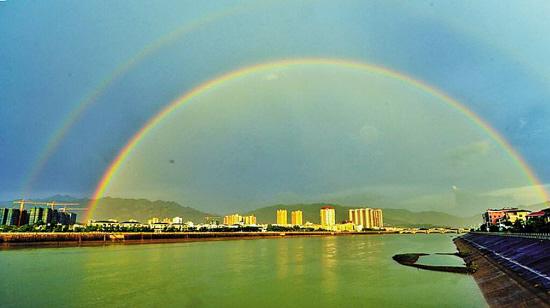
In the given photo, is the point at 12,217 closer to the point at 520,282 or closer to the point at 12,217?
the point at 12,217

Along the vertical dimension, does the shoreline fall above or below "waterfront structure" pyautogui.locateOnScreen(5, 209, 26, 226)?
below

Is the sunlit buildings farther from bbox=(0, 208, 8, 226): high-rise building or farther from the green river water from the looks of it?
the green river water

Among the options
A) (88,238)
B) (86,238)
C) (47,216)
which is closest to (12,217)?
(47,216)

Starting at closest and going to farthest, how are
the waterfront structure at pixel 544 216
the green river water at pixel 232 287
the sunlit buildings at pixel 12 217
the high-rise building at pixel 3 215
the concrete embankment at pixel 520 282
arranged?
the concrete embankment at pixel 520 282 → the green river water at pixel 232 287 → the waterfront structure at pixel 544 216 → the high-rise building at pixel 3 215 → the sunlit buildings at pixel 12 217

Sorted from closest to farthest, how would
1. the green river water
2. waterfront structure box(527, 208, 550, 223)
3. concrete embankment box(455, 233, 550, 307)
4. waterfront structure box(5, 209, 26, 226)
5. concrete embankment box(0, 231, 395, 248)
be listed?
concrete embankment box(455, 233, 550, 307) < the green river water < waterfront structure box(527, 208, 550, 223) < concrete embankment box(0, 231, 395, 248) < waterfront structure box(5, 209, 26, 226)

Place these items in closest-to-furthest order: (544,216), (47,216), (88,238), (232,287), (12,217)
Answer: (232,287) → (544,216) → (88,238) → (12,217) → (47,216)

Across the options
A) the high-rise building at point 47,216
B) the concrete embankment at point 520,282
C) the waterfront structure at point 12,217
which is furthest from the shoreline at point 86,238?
the concrete embankment at point 520,282

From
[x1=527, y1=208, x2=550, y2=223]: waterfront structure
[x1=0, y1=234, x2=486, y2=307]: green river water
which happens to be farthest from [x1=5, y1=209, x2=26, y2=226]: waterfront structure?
A: [x1=527, y1=208, x2=550, y2=223]: waterfront structure

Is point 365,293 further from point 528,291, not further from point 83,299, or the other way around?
point 83,299

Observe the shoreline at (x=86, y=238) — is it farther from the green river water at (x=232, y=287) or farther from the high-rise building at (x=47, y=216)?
the high-rise building at (x=47, y=216)

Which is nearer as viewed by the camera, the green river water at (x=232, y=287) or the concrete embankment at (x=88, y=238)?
the green river water at (x=232, y=287)

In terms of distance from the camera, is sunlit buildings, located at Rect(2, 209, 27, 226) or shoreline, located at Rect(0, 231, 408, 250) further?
sunlit buildings, located at Rect(2, 209, 27, 226)

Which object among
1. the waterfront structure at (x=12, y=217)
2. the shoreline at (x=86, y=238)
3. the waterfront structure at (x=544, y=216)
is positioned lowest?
the shoreline at (x=86, y=238)

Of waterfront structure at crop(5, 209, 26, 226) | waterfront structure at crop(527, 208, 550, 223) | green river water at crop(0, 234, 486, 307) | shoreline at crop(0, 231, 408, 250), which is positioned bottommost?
green river water at crop(0, 234, 486, 307)
